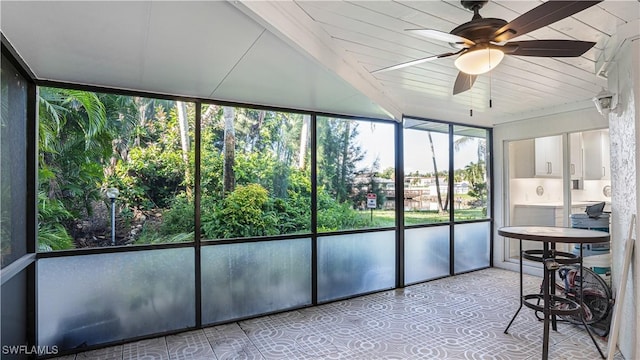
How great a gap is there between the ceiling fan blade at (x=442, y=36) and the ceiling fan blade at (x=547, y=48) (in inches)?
9.6

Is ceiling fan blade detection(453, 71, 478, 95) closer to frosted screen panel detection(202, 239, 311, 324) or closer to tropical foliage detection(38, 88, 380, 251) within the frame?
tropical foliage detection(38, 88, 380, 251)

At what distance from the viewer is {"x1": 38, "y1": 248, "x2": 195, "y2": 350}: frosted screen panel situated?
2.84 meters

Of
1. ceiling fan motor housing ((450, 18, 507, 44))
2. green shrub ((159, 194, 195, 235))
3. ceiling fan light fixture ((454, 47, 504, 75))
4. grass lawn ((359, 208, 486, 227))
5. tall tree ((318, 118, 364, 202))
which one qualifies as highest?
ceiling fan motor housing ((450, 18, 507, 44))

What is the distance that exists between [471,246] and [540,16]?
451 cm

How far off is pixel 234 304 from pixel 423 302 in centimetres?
217

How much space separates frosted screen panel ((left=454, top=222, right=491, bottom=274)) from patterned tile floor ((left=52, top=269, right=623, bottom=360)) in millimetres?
1215

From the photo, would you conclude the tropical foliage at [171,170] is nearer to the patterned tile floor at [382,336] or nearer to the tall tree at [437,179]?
the patterned tile floor at [382,336]

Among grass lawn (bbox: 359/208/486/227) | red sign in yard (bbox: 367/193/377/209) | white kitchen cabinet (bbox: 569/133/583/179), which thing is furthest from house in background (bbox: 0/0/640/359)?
white kitchen cabinet (bbox: 569/133/583/179)

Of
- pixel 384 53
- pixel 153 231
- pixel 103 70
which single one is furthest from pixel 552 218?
pixel 103 70

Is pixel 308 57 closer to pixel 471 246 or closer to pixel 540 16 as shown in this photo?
pixel 540 16

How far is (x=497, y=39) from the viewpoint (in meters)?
1.96

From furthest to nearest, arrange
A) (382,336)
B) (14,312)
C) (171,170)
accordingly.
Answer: (171,170) < (382,336) < (14,312)

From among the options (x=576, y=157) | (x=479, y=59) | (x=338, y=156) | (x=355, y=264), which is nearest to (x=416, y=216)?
(x=355, y=264)

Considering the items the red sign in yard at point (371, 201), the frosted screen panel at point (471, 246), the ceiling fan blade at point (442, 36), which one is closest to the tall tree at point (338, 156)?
the red sign in yard at point (371, 201)
